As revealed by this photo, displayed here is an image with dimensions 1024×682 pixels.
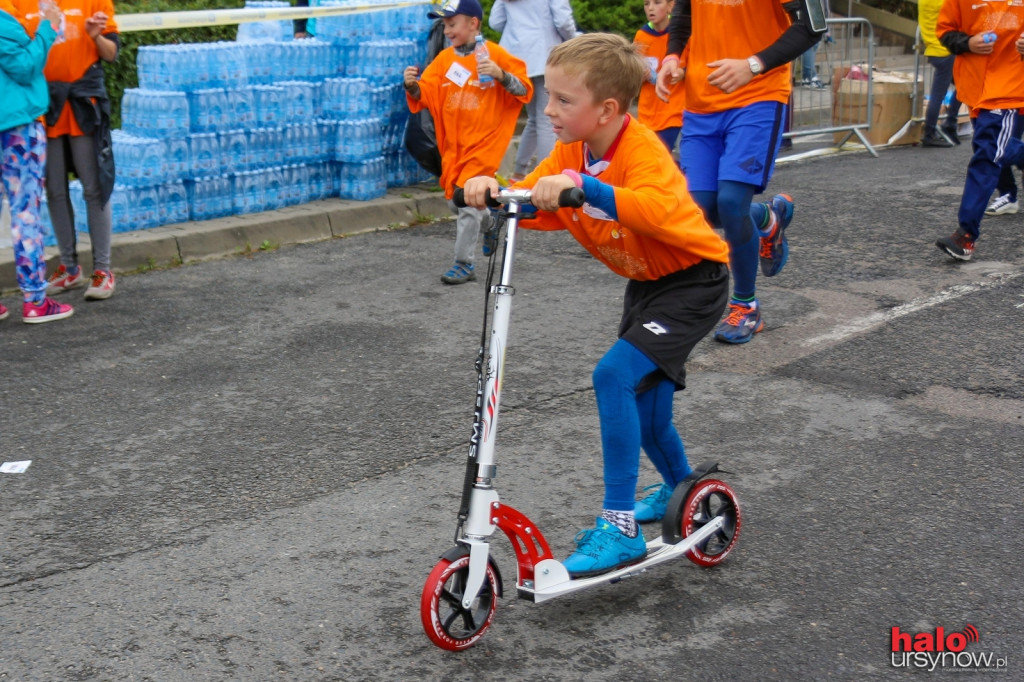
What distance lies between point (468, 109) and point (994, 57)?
3.28 metres

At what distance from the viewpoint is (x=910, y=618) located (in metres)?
3.29

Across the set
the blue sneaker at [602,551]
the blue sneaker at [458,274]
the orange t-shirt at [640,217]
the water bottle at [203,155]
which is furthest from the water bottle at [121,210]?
the blue sneaker at [602,551]

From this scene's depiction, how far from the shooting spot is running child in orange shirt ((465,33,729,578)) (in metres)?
3.30

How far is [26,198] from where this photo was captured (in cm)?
649

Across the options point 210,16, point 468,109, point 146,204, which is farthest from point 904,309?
point 210,16

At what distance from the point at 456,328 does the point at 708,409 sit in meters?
1.76

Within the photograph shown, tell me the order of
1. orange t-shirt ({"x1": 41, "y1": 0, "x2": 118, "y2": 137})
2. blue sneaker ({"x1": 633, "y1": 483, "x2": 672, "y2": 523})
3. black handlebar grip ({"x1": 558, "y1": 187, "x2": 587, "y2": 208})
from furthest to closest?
orange t-shirt ({"x1": 41, "y1": 0, "x2": 118, "y2": 137}) → blue sneaker ({"x1": 633, "y1": 483, "x2": 672, "y2": 523}) → black handlebar grip ({"x1": 558, "y1": 187, "x2": 587, "y2": 208})

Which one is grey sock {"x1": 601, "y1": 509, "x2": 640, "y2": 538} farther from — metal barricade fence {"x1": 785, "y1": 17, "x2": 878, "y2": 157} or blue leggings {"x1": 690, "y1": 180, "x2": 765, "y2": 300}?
metal barricade fence {"x1": 785, "y1": 17, "x2": 878, "y2": 157}

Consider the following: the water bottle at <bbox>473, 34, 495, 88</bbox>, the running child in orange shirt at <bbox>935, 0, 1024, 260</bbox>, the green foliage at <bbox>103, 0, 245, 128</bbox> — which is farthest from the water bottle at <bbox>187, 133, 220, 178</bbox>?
the running child in orange shirt at <bbox>935, 0, 1024, 260</bbox>

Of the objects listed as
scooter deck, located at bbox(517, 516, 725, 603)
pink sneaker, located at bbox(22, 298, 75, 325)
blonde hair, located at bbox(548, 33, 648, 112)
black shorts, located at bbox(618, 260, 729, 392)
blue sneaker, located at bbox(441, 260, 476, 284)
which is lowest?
pink sneaker, located at bbox(22, 298, 75, 325)

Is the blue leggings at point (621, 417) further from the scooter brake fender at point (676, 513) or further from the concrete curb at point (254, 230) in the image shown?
the concrete curb at point (254, 230)

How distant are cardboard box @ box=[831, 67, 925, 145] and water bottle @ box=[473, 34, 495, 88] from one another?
666 cm

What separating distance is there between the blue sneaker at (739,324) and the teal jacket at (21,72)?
388 centimetres

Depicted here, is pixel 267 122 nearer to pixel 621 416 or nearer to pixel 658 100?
pixel 658 100
